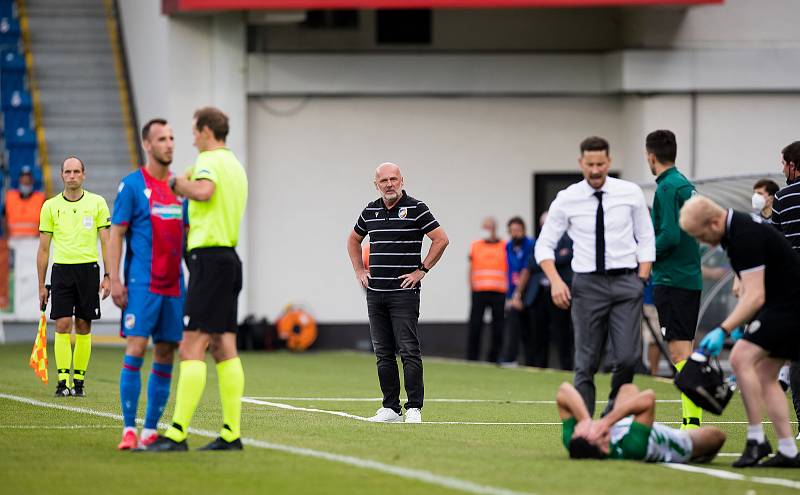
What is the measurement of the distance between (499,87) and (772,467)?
17.2m

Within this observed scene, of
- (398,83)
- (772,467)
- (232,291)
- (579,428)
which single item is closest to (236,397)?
(232,291)

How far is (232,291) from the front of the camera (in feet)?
31.8

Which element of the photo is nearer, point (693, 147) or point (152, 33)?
point (693, 147)

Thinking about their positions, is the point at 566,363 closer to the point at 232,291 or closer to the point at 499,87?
the point at 499,87

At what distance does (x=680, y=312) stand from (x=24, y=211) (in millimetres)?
16276

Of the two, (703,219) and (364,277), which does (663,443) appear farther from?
(364,277)

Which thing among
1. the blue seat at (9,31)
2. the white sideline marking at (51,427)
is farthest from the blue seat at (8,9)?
the white sideline marking at (51,427)

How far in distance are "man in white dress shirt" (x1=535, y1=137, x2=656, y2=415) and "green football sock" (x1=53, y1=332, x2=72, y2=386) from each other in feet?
20.0

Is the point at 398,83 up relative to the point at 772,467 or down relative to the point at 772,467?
up

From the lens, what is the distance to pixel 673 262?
456 inches

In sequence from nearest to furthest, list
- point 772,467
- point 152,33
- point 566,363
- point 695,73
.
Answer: point 772,467 < point 566,363 < point 695,73 < point 152,33

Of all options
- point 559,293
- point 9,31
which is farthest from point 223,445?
point 9,31

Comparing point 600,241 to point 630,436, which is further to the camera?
point 600,241

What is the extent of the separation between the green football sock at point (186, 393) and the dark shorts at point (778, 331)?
3.34 m
